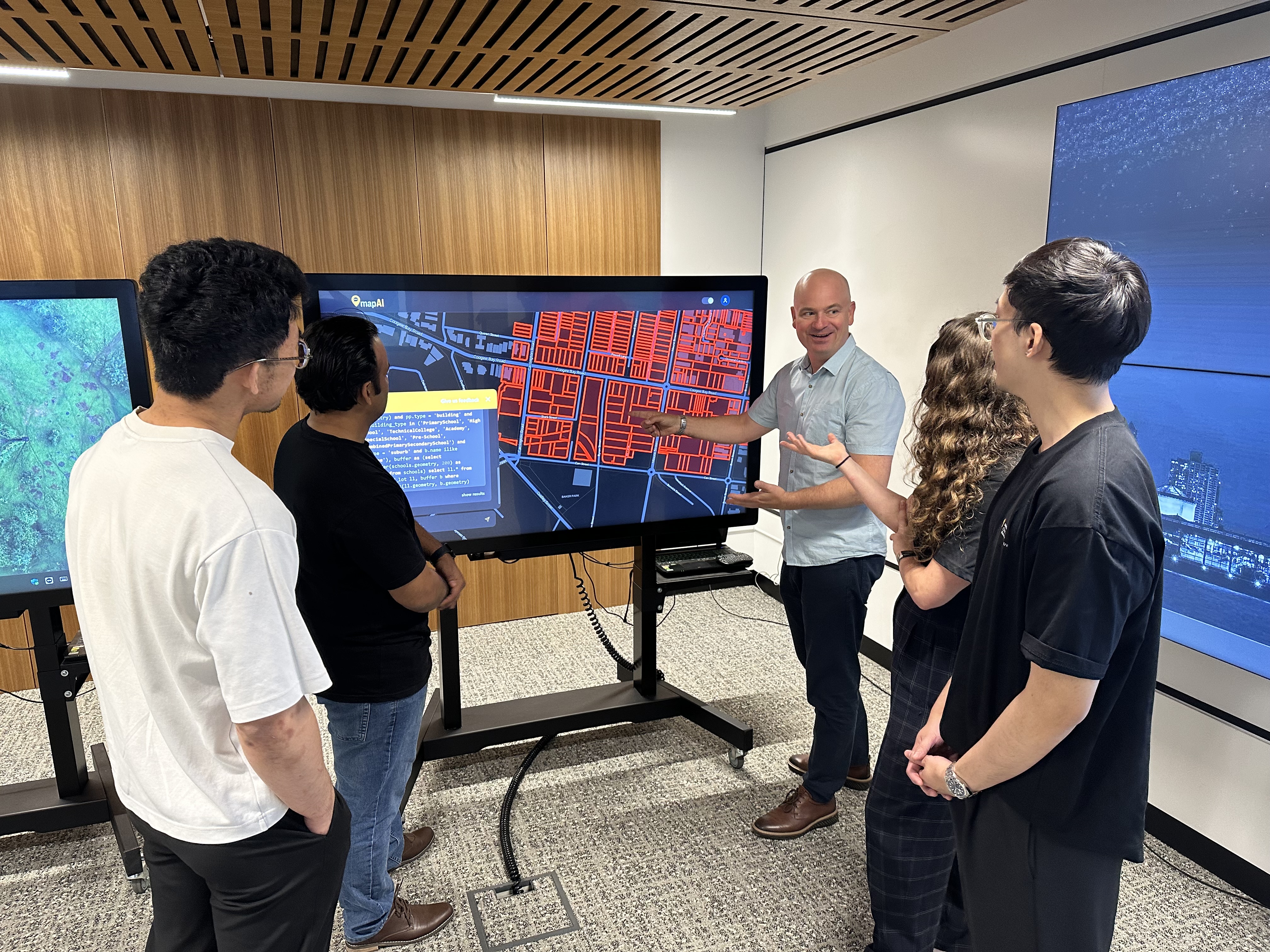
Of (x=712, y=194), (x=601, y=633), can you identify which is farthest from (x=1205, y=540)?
(x=712, y=194)

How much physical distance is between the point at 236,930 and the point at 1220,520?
2515 millimetres

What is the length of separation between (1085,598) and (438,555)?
152 centimetres

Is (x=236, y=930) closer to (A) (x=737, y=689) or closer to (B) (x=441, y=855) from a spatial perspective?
(B) (x=441, y=855)

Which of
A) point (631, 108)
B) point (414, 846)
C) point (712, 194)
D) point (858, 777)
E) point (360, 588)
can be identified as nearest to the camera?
point (360, 588)

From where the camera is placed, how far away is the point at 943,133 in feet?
10.1

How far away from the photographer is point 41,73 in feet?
9.88

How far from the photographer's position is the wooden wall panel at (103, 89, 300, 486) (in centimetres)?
330

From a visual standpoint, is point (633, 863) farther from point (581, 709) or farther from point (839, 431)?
point (839, 431)

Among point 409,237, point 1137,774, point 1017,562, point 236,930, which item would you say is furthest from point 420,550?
point 409,237

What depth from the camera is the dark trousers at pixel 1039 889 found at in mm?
1238

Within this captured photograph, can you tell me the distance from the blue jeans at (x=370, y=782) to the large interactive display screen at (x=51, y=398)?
0.95 meters

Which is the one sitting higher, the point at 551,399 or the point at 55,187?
the point at 55,187

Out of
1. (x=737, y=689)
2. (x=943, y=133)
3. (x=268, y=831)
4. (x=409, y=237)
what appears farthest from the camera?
(x=409, y=237)

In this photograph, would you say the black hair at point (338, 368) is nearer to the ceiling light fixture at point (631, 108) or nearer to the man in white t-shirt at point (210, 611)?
the man in white t-shirt at point (210, 611)
